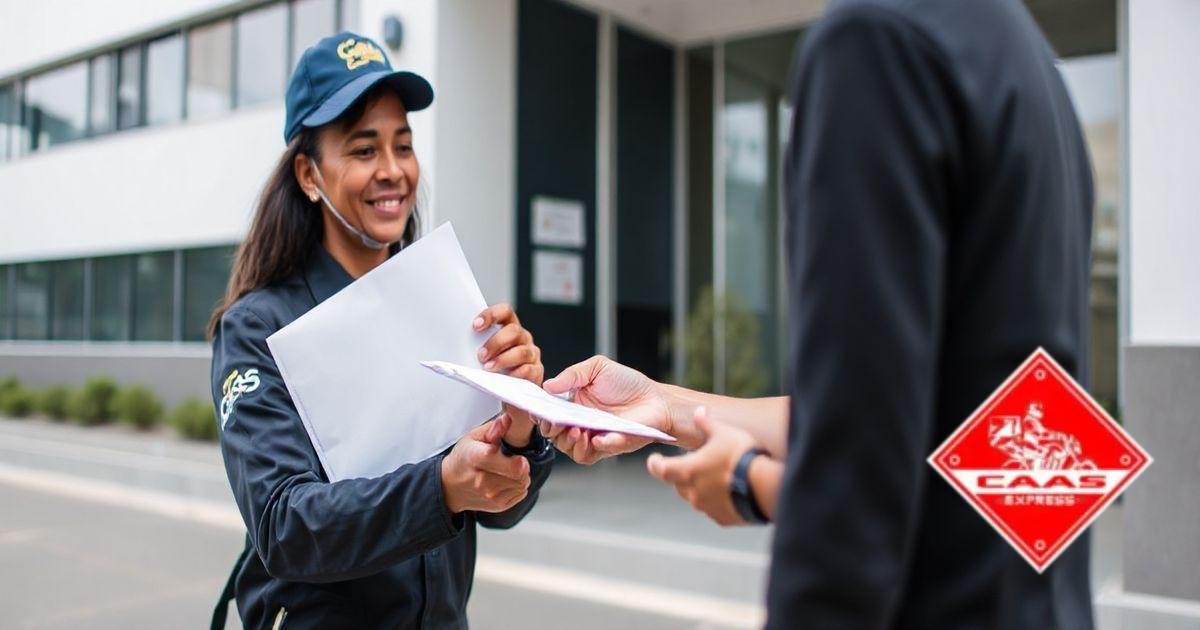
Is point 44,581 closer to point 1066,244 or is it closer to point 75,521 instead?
point 75,521

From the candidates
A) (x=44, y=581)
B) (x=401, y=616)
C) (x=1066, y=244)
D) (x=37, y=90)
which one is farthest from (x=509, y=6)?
(x=37, y=90)

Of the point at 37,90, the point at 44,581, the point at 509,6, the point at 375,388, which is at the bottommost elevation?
the point at 44,581

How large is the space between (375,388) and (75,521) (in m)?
7.86

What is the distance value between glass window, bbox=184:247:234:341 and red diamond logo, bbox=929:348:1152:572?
1336 centimetres

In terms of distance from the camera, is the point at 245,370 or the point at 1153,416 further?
the point at 1153,416

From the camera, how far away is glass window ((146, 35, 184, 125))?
47.4 feet

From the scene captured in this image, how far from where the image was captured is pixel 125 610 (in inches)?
224

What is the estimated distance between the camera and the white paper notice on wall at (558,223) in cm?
968

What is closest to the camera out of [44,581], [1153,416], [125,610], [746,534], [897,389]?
[897,389]

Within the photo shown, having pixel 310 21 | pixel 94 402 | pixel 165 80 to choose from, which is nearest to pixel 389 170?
pixel 310 21

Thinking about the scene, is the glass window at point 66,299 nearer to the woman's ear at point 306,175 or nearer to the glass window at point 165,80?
the glass window at point 165,80

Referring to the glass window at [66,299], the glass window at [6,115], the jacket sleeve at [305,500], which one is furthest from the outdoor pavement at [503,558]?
the glass window at [6,115]

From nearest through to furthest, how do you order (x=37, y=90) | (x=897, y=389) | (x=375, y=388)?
1. (x=897, y=389)
2. (x=375, y=388)
3. (x=37, y=90)

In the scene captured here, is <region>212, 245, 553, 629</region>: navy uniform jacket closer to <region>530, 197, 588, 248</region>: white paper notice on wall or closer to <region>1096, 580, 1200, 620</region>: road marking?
<region>1096, 580, 1200, 620</region>: road marking
